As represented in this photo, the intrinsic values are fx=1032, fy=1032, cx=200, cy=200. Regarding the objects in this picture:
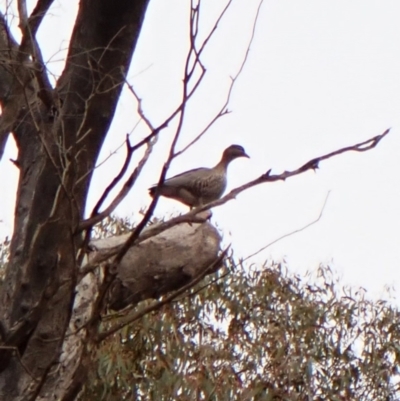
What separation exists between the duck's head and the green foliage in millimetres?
788

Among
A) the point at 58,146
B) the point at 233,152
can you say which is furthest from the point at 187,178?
the point at 58,146

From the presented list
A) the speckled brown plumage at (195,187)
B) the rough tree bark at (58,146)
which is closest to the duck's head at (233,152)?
the speckled brown plumage at (195,187)

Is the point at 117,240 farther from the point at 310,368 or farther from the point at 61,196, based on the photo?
the point at 310,368

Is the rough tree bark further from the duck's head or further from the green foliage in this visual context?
the duck's head

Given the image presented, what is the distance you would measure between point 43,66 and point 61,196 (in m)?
0.65

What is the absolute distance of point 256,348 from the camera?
6.54 metres

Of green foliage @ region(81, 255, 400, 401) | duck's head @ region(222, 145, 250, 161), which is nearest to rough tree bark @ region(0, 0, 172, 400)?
green foliage @ region(81, 255, 400, 401)

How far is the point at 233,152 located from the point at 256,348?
1.39 metres

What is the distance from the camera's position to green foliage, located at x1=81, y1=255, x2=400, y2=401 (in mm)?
5598

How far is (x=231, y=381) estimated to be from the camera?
596 cm

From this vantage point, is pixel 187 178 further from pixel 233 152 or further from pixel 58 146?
pixel 58 146

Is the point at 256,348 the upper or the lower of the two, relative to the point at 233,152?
lower

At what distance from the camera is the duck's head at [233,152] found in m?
7.03

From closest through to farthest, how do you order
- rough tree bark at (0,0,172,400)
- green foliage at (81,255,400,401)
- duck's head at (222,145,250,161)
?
1. rough tree bark at (0,0,172,400)
2. green foliage at (81,255,400,401)
3. duck's head at (222,145,250,161)
